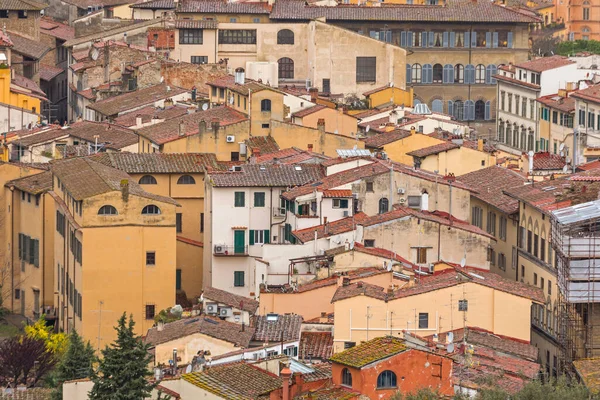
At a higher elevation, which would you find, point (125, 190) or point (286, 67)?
point (125, 190)

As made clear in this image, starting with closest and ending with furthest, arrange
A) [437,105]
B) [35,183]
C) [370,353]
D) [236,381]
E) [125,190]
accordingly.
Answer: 1. [370,353]
2. [236,381]
3. [125,190]
4. [35,183]
5. [437,105]

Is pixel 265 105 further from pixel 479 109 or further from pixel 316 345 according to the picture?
pixel 479 109

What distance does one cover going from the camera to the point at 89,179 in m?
73.2

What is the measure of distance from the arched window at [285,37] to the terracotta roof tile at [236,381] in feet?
209

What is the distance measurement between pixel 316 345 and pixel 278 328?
1.00m

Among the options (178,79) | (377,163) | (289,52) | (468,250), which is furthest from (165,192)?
(289,52)

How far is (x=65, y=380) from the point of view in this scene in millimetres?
59188

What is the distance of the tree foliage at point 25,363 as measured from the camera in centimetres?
6322

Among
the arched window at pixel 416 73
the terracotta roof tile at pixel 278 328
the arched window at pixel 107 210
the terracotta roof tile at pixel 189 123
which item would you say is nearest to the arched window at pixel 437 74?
the arched window at pixel 416 73

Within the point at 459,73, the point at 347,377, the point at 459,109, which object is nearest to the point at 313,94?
the point at 459,109

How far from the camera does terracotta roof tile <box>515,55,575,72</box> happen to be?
4494 inches

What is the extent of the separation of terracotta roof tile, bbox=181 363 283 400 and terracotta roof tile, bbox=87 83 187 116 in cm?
4387

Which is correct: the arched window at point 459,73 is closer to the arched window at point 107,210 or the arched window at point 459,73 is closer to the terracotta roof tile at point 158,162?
the terracotta roof tile at point 158,162

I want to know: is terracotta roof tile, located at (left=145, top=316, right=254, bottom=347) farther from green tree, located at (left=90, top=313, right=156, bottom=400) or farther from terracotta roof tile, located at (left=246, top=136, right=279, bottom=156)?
terracotta roof tile, located at (left=246, top=136, right=279, bottom=156)
